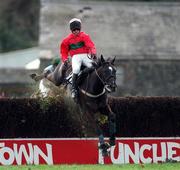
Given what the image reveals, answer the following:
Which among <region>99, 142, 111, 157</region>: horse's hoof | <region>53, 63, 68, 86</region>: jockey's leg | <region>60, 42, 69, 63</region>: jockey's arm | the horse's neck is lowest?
<region>99, 142, 111, 157</region>: horse's hoof

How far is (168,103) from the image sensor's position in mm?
23156

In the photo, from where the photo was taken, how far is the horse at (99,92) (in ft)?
66.9

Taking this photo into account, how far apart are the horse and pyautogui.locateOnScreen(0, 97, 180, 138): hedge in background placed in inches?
45.8

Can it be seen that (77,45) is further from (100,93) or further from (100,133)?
(100,133)

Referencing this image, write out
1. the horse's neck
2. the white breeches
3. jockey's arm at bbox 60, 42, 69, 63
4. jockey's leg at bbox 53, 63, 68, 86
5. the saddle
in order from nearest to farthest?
the horse's neck → the saddle → the white breeches → jockey's arm at bbox 60, 42, 69, 63 → jockey's leg at bbox 53, 63, 68, 86

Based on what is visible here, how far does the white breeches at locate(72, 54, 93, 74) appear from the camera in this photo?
21672mm

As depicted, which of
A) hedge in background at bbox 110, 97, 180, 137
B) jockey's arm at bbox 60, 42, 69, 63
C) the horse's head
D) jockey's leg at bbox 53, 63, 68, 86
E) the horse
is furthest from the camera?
hedge in background at bbox 110, 97, 180, 137

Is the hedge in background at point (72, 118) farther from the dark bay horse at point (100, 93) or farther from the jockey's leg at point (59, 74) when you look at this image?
the dark bay horse at point (100, 93)

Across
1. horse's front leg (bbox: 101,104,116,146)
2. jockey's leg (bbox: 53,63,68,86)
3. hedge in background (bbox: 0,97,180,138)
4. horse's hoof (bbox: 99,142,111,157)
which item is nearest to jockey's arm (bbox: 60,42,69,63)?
jockey's leg (bbox: 53,63,68,86)

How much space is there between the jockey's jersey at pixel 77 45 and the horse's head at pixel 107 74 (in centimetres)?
70

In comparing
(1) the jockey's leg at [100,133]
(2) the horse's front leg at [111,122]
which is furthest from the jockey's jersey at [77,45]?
(1) the jockey's leg at [100,133]

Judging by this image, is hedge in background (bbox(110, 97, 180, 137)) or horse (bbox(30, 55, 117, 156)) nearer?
horse (bbox(30, 55, 117, 156))

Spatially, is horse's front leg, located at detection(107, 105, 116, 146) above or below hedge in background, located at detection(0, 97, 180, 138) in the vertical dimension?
above

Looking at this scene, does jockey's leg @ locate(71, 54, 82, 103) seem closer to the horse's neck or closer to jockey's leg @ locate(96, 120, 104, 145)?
the horse's neck
